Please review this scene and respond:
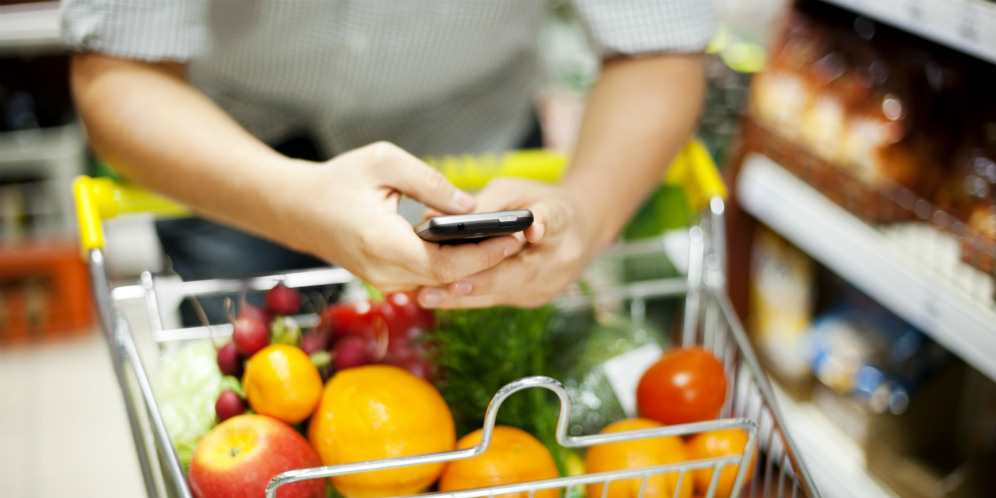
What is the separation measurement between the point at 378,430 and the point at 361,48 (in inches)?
22.8

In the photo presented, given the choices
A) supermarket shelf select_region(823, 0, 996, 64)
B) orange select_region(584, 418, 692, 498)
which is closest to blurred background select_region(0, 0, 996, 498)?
supermarket shelf select_region(823, 0, 996, 64)

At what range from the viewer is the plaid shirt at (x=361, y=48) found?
0.88m

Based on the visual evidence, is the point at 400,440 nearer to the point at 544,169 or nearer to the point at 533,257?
the point at 533,257

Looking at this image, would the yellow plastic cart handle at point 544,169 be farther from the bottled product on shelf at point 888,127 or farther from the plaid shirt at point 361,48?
the bottled product on shelf at point 888,127

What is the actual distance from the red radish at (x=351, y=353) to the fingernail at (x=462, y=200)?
185 millimetres

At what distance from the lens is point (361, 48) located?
42.0 inches

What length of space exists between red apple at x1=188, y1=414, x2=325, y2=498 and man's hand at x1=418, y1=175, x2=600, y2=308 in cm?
18

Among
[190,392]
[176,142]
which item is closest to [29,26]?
[176,142]

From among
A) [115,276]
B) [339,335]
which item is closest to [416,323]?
[339,335]

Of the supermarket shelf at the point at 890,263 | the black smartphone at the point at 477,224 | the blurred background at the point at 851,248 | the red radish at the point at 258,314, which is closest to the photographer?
the black smartphone at the point at 477,224

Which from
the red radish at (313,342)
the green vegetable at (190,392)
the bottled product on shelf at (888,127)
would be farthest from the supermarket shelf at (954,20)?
the green vegetable at (190,392)

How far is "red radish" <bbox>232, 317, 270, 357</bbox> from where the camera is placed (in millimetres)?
792

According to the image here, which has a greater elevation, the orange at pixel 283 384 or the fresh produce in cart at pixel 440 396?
the orange at pixel 283 384

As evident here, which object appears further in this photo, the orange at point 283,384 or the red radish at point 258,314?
the red radish at point 258,314
